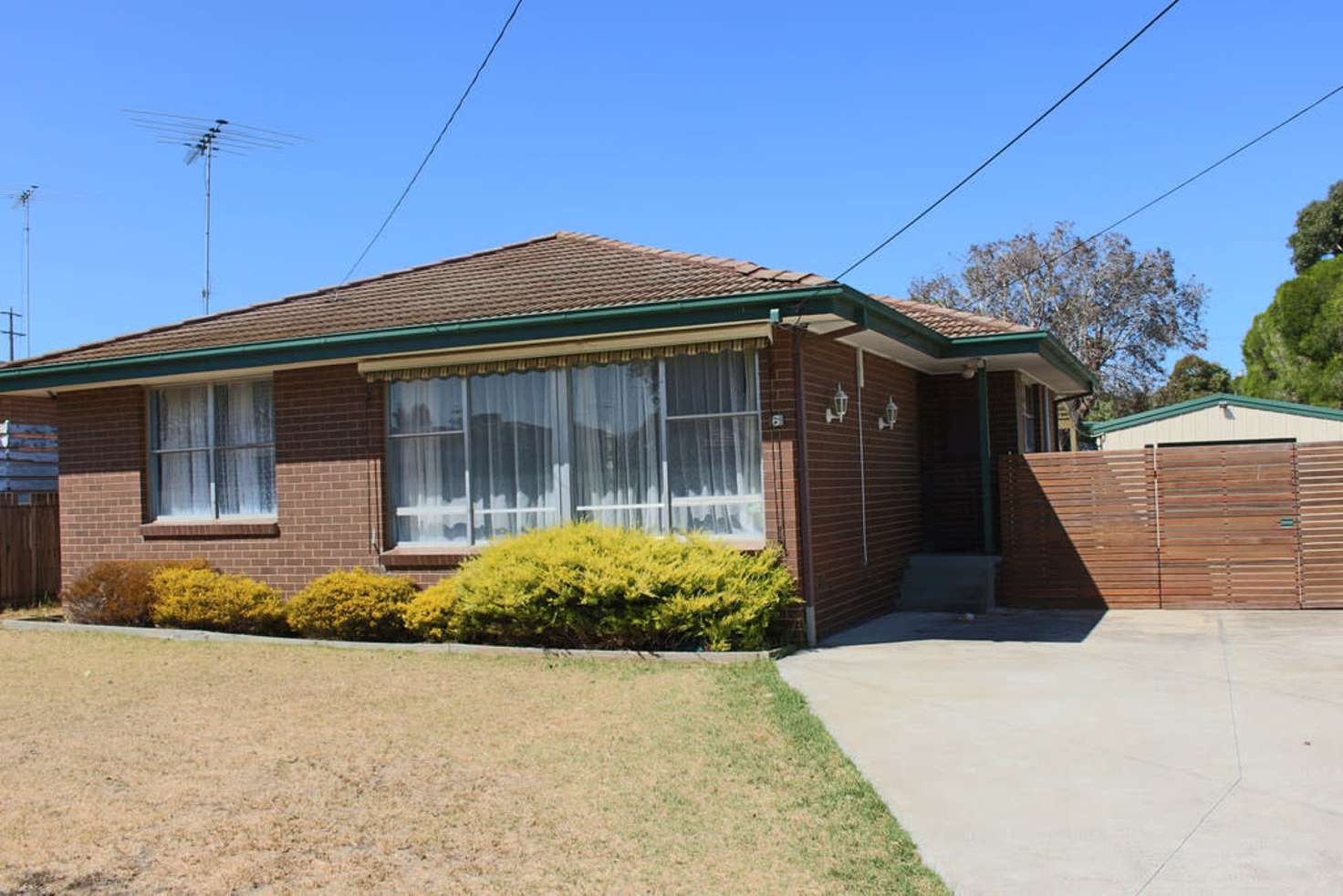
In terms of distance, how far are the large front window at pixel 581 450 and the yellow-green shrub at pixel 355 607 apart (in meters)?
0.94

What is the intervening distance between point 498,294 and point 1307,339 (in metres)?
32.7

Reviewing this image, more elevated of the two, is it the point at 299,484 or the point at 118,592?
the point at 299,484

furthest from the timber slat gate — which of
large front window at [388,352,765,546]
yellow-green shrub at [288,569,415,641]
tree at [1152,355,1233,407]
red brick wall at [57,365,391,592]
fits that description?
tree at [1152,355,1233,407]

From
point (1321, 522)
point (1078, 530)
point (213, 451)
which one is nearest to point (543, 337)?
point (213, 451)

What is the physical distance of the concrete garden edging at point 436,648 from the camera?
9.54 m

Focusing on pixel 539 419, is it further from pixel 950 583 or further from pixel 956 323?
pixel 956 323

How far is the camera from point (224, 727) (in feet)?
24.3

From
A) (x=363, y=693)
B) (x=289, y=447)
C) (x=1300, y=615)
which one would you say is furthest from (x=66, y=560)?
(x=1300, y=615)

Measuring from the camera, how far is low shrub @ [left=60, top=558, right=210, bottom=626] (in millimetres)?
12344

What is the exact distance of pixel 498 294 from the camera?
12.2 metres

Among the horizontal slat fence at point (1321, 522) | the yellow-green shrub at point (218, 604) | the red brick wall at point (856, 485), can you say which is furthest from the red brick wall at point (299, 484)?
the horizontal slat fence at point (1321, 522)

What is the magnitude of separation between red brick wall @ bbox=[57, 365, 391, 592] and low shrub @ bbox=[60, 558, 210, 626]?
1.71ft

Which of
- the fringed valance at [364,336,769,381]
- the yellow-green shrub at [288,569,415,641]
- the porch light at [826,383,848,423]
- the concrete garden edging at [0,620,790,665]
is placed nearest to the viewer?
the concrete garden edging at [0,620,790,665]

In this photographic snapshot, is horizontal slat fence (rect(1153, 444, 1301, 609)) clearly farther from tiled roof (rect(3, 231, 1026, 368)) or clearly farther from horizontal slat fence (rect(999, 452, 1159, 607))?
tiled roof (rect(3, 231, 1026, 368))
